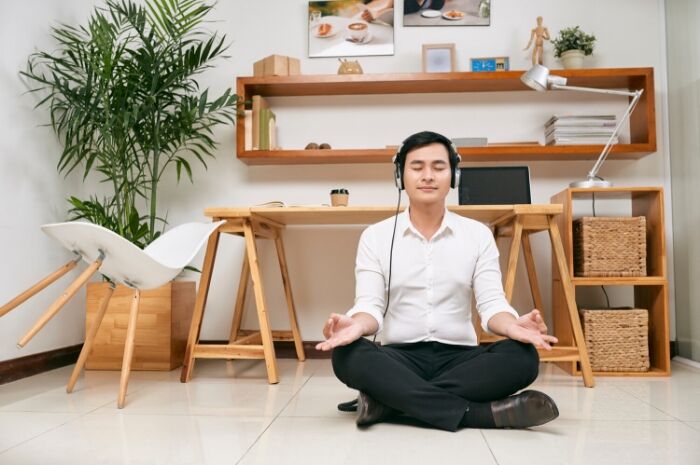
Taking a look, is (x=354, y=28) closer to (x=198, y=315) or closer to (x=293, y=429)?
(x=198, y=315)

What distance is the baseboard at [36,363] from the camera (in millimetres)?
2467

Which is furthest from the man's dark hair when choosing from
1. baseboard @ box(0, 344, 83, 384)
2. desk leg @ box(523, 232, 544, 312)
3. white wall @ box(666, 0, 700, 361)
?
baseboard @ box(0, 344, 83, 384)

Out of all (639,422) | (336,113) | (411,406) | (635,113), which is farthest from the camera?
(336,113)

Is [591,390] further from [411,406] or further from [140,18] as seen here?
[140,18]

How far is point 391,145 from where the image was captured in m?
3.15

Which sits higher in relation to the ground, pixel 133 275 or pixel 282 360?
pixel 133 275

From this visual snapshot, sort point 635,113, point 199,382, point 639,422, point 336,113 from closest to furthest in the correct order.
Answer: point 639,422 < point 199,382 < point 635,113 < point 336,113

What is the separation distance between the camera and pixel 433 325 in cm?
183

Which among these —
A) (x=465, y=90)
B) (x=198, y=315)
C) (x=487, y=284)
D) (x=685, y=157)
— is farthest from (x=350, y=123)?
(x=685, y=157)

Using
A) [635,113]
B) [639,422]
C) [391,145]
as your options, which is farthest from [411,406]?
[635,113]

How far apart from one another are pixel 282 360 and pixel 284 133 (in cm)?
129

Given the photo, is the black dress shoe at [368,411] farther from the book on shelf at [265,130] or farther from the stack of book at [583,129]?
the stack of book at [583,129]

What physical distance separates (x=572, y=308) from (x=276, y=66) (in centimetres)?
191

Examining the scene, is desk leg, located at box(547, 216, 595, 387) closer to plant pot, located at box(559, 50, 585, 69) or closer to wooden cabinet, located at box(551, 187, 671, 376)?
wooden cabinet, located at box(551, 187, 671, 376)
